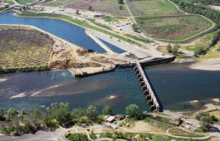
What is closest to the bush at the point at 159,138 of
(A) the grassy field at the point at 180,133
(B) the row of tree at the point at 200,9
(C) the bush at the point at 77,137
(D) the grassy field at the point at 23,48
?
(A) the grassy field at the point at 180,133

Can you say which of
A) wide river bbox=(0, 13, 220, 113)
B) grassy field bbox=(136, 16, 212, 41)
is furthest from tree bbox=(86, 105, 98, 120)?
grassy field bbox=(136, 16, 212, 41)

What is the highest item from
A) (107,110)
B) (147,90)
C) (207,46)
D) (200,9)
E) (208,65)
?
(200,9)

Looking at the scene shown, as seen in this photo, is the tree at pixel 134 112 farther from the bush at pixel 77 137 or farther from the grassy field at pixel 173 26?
the grassy field at pixel 173 26

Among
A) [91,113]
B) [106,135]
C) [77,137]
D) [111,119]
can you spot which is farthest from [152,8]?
[77,137]

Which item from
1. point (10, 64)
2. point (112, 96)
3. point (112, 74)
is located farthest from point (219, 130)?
point (10, 64)

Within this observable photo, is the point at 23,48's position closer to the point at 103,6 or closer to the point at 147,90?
the point at 147,90

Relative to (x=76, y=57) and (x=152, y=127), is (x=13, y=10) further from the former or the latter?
(x=152, y=127)
